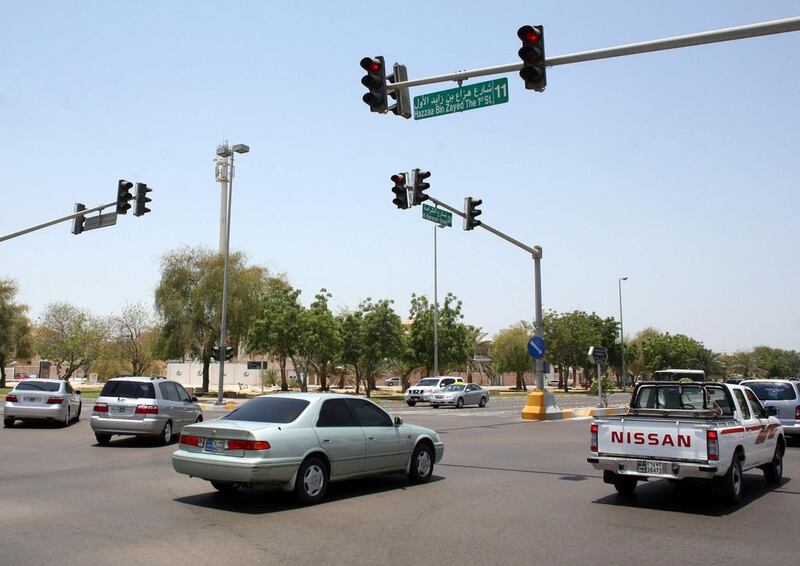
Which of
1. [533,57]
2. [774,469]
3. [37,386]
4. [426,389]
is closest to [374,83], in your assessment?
[533,57]

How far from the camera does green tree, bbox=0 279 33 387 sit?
65875 millimetres

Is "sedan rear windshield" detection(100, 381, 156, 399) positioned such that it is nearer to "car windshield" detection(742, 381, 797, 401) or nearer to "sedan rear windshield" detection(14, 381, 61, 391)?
"sedan rear windshield" detection(14, 381, 61, 391)

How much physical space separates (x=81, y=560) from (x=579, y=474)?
8.71m

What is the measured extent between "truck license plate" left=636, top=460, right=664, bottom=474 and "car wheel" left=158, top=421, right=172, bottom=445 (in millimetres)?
11992

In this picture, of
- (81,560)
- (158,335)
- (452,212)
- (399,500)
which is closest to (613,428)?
(399,500)

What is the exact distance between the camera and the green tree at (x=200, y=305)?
170 ft

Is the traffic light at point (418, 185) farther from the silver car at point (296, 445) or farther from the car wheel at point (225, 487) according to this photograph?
the car wheel at point (225, 487)

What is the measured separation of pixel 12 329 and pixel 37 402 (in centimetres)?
4943

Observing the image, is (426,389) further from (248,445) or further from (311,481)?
(248,445)

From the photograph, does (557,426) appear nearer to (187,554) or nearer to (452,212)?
(452,212)

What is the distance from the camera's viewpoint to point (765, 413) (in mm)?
11469

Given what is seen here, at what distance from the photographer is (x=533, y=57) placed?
35.6 ft

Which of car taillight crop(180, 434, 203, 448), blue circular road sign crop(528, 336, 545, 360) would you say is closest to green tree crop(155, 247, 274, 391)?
blue circular road sign crop(528, 336, 545, 360)

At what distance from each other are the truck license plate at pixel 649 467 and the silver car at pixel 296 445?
3585 millimetres
